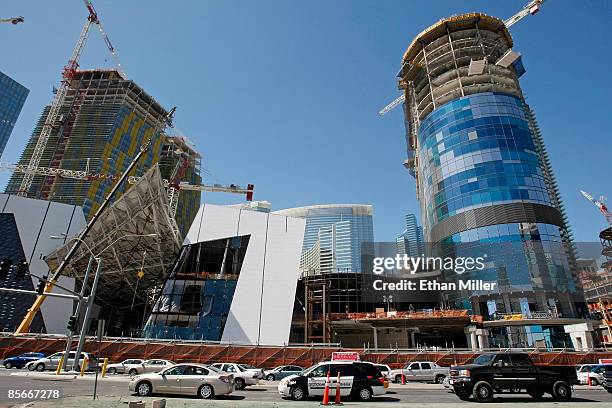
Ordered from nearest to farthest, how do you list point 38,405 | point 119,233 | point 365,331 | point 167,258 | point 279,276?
1. point 38,405
2. point 279,276
3. point 119,233
4. point 167,258
5. point 365,331

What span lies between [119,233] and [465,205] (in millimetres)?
54656

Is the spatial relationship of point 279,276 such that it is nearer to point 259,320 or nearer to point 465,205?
point 259,320

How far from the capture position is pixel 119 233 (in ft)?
156

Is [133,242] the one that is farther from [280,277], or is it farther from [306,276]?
[306,276]

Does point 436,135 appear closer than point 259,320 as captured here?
No

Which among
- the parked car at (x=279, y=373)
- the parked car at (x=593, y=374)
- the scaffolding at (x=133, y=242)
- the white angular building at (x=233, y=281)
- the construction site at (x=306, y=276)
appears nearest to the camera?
the parked car at (x=593, y=374)

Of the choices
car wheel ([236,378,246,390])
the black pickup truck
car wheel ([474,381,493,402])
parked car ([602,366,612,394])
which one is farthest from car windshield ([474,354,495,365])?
car wheel ([236,378,246,390])

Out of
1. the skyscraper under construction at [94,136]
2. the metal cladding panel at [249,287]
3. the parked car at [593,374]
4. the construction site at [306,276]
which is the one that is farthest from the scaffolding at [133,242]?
the skyscraper under construction at [94,136]

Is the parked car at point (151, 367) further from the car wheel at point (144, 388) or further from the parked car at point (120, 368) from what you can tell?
the car wheel at point (144, 388)

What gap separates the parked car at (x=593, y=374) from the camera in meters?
22.6

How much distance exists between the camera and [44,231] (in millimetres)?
46375

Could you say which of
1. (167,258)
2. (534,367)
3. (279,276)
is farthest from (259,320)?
(534,367)

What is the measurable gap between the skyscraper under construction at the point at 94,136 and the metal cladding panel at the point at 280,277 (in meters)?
69.7

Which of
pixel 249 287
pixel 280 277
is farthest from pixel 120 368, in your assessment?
pixel 280 277
